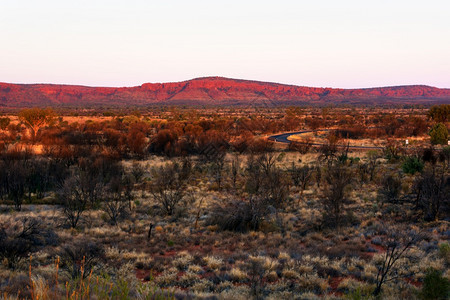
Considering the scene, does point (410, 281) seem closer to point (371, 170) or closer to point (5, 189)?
point (371, 170)

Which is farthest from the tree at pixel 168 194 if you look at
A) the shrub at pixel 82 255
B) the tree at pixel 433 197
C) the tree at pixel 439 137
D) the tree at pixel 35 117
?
the tree at pixel 35 117

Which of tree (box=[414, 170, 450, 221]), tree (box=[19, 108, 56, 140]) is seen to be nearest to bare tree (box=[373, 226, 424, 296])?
tree (box=[414, 170, 450, 221])

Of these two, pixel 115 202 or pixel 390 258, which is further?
pixel 115 202

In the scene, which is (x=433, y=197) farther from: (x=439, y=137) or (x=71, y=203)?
(x=439, y=137)

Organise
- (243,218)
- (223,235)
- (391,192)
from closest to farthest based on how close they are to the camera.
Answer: (223,235), (243,218), (391,192)

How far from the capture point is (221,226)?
15102mm

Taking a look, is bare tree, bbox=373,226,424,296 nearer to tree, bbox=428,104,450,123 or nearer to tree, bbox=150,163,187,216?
tree, bbox=150,163,187,216

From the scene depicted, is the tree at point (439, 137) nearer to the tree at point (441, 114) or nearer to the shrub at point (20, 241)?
the tree at point (441, 114)

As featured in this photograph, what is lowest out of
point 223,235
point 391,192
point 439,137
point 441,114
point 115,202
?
point 115,202

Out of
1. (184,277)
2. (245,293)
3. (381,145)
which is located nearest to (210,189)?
(184,277)

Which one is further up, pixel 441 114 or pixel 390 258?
pixel 441 114

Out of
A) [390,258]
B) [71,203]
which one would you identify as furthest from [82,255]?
[390,258]

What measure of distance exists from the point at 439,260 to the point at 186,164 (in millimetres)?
21028

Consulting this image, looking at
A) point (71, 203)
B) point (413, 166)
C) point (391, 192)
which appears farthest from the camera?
point (413, 166)
